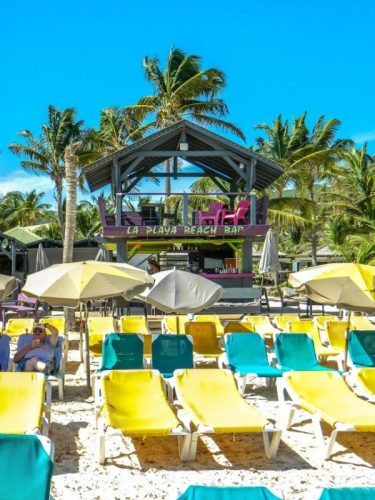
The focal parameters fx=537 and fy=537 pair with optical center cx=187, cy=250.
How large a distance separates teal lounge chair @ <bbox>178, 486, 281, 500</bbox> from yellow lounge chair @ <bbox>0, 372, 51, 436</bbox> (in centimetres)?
232

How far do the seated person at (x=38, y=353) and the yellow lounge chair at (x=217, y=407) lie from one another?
2.30 meters

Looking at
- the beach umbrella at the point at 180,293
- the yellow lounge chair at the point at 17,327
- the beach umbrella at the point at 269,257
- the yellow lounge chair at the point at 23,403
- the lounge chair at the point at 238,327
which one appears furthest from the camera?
the beach umbrella at the point at 269,257

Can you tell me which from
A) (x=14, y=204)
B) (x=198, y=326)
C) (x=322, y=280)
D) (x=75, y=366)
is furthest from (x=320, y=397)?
(x=14, y=204)

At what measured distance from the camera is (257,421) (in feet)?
19.4

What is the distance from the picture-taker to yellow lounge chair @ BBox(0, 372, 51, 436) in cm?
557

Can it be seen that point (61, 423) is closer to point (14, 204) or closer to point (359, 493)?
point (359, 493)

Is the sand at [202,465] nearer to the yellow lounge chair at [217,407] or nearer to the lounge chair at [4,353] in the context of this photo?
the yellow lounge chair at [217,407]

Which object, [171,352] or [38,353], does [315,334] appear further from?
[38,353]

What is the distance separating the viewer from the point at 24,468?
4.16 m

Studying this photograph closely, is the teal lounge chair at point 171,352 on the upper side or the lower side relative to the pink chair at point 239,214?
lower

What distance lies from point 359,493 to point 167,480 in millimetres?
2345

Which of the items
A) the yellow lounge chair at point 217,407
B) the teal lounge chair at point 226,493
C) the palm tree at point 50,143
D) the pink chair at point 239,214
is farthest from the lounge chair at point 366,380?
the palm tree at point 50,143

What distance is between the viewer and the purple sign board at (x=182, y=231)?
17250 mm

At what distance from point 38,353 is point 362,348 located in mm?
5672
